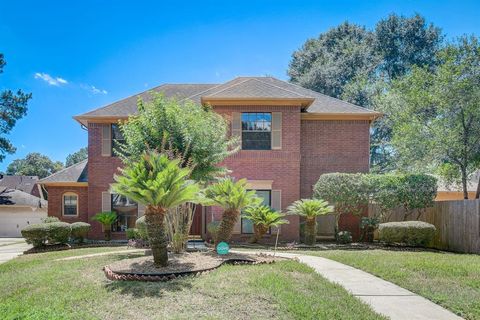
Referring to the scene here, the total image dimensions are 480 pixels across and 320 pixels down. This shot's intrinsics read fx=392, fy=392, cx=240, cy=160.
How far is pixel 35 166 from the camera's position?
6856 cm

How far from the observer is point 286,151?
1631 cm

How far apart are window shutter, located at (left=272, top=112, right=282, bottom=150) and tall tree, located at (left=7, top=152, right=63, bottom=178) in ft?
199

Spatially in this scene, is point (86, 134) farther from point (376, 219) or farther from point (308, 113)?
point (376, 219)

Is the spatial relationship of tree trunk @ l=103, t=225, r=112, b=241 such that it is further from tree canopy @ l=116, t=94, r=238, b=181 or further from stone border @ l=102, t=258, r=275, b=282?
stone border @ l=102, t=258, r=275, b=282

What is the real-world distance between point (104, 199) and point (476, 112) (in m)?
16.3

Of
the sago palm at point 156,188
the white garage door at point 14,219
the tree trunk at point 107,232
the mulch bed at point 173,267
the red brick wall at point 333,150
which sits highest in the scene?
the red brick wall at point 333,150

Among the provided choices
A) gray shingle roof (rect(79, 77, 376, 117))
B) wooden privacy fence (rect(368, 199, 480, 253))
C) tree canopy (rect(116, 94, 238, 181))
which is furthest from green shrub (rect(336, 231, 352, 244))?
tree canopy (rect(116, 94, 238, 181))

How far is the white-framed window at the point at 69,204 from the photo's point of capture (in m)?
18.6

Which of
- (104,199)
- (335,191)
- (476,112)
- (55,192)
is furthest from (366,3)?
(55,192)

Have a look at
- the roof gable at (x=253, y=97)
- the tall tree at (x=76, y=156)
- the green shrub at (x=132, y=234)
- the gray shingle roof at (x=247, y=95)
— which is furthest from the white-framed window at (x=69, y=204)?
the tall tree at (x=76, y=156)

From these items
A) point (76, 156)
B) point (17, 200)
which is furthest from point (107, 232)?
point (76, 156)

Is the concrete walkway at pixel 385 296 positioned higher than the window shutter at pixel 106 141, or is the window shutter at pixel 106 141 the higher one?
Answer: the window shutter at pixel 106 141

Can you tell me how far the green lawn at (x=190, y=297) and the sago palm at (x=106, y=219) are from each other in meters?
9.12

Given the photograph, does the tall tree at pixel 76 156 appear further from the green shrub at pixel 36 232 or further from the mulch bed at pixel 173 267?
the mulch bed at pixel 173 267
